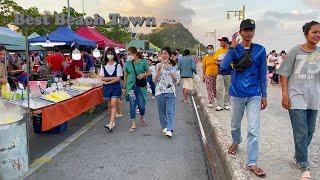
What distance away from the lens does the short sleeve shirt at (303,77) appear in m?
4.80

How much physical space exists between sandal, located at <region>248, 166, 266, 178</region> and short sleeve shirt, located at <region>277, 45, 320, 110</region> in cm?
87

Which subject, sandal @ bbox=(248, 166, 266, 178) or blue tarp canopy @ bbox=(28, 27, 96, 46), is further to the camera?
blue tarp canopy @ bbox=(28, 27, 96, 46)

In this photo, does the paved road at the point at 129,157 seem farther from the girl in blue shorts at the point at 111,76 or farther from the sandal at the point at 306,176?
the sandal at the point at 306,176

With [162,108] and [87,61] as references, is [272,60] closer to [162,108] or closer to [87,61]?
[87,61]

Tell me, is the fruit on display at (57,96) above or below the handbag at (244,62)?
below

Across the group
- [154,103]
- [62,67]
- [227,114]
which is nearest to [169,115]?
[227,114]

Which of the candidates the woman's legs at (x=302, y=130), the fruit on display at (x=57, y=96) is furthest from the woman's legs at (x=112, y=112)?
the woman's legs at (x=302, y=130)

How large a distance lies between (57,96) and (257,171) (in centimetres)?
440

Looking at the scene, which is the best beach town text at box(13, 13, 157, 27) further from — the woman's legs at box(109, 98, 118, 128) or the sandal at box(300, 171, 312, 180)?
the sandal at box(300, 171, 312, 180)

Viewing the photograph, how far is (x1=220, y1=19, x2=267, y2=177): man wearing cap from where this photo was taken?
5.07m

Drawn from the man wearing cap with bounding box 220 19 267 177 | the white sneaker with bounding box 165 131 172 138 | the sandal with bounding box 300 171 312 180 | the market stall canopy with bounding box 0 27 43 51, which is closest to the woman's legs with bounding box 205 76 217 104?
the white sneaker with bounding box 165 131 172 138

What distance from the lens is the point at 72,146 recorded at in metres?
7.50

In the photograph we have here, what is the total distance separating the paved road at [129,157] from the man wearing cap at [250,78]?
102cm

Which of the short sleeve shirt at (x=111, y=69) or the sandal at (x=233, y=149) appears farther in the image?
the short sleeve shirt at (x=111, y=69)
